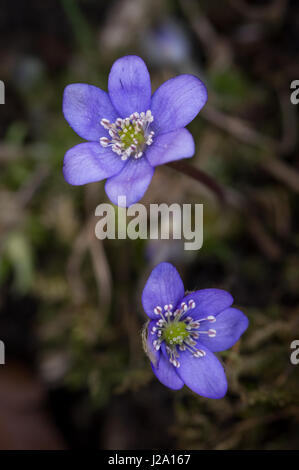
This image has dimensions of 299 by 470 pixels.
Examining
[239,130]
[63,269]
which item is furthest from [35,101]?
[239,130]

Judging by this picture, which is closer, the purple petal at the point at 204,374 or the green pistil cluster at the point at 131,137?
the purple petal at the point at 204,374

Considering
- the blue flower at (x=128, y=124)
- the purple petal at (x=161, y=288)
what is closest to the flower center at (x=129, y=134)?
the blue flower at (x=128, y=124)

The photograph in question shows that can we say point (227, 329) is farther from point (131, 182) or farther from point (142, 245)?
point (142, 245)

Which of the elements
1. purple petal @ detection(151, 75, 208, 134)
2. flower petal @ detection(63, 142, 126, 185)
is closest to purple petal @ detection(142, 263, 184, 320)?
flower petal @ detection(63, 142, 126, 185)

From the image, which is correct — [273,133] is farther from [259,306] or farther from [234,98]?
[259,306]

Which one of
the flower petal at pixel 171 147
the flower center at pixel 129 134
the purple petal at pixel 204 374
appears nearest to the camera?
the flower petal at pixel 171 147

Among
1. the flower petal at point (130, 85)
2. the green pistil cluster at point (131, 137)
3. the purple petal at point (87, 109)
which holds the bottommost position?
the green pistil cluster at point (131, 137)

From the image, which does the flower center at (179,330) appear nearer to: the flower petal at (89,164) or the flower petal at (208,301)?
the flower petal at (208,301)

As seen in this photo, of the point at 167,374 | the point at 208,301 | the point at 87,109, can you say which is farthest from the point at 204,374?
the point at 87,109
